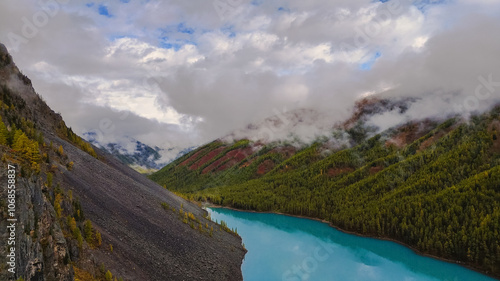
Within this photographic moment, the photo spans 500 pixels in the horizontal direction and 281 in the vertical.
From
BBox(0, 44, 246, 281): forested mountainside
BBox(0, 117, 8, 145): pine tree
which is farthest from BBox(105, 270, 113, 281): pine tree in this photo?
BBox(0, 117, 8, 145): pine tree

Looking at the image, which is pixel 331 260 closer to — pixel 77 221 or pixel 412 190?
pixel 412 190

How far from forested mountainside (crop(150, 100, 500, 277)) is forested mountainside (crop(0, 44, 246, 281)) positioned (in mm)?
51308

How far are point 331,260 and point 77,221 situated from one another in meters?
57.2

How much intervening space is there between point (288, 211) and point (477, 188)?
66.4m

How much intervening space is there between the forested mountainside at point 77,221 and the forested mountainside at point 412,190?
168ft

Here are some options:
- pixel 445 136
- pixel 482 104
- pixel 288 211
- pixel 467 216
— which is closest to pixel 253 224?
pixel 288 211

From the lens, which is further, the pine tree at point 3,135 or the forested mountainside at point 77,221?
the pine tree at point 3,135

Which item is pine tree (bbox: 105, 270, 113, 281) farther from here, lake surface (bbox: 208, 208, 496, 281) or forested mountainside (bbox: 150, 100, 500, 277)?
forested mountainside (bbox: 150, 100, 500, 277)

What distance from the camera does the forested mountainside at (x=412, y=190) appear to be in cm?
7694

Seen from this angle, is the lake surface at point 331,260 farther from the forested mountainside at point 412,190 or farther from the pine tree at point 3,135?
the pine tree at point 3,135

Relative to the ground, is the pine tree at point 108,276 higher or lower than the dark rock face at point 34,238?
lower

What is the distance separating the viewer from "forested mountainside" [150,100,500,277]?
76938 millimetres

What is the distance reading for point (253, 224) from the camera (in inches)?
4407

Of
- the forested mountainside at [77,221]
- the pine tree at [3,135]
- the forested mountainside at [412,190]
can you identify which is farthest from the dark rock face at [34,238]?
the forested mountainside at [412,190]
